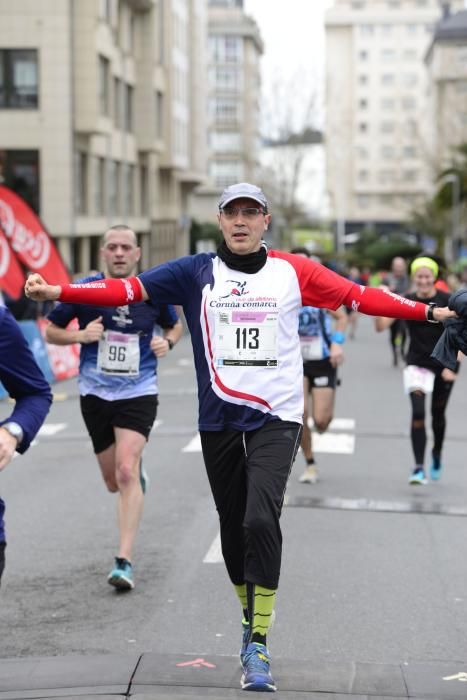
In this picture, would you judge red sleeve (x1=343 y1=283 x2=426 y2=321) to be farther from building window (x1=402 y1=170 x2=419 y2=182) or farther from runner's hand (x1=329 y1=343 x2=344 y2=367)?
building window (x1=402 y1=170 x2=419 y2=182)

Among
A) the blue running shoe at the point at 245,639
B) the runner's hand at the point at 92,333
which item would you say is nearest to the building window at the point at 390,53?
the runner's hand at the point at 92,333

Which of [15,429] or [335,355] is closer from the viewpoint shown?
[15,429]

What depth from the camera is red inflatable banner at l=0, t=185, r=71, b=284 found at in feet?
Answer: 72.7

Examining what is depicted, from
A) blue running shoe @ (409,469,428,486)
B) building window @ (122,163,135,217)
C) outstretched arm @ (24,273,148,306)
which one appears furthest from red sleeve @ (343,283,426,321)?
building window @ (122,163,135,217)

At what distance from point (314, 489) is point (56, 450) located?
3.72m

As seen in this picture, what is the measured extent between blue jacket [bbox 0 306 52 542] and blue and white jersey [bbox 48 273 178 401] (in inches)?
118

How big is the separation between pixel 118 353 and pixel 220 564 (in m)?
1.52

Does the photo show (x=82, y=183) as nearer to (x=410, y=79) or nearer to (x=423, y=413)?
(x=423, y=413)

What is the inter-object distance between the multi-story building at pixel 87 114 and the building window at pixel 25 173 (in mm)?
32

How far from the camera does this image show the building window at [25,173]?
39750 mm

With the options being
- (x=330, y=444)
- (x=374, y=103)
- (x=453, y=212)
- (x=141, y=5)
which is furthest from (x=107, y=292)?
(x=374, y=103)

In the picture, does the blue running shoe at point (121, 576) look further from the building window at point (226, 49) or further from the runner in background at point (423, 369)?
the building window at point (226, 49)

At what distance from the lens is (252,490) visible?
5.21 m

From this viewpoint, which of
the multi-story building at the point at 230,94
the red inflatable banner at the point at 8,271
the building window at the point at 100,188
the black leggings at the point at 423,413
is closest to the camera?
the black leggings at the point at 423,413
